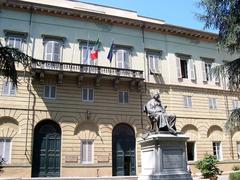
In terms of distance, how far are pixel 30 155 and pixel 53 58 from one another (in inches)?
310

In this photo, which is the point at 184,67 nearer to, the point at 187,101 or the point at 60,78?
the point at 187,101

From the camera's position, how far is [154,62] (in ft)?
97.0

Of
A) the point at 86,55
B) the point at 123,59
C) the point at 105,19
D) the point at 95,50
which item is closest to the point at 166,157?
the point at 86,55

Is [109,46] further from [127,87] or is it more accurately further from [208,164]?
[208,164]

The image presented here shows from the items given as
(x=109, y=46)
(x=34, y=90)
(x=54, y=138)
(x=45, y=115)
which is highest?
(x=109, y=46)

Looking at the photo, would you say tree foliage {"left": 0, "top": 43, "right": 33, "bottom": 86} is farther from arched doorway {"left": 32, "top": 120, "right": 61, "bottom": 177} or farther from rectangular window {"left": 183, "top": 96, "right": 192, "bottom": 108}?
rectangular window {"left": 183, "top": 96, "right": 192, "bottom": 108}

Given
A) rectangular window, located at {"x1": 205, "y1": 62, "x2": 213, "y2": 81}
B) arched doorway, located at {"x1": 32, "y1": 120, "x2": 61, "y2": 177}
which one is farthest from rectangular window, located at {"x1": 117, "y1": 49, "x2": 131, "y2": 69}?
rectangular window, located at {"x1": 205, "y1": 62, "x2": 213, "y2": 81}

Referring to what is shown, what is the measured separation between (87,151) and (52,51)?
8.55 m

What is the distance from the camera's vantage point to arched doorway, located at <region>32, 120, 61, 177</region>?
23.8m

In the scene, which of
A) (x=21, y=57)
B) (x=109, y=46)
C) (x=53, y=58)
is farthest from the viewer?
(x=109, y=46)

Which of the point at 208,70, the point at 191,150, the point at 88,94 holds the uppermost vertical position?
the point at 208,70

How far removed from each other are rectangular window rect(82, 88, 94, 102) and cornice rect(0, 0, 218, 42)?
637cm

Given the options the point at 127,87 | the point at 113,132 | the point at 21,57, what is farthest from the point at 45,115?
the point at 21,57

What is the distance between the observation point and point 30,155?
76.6 ft
